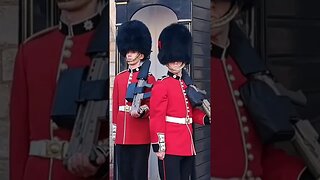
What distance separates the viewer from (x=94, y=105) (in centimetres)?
278

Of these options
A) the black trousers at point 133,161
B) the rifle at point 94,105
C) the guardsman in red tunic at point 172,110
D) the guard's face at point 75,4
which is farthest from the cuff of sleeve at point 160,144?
the guard's face at point 75,4

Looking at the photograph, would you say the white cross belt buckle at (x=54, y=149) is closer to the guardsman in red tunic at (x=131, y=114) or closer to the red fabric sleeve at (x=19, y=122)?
the red fabric sleeve at (x=19, y=122)

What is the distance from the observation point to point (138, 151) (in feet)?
6.51

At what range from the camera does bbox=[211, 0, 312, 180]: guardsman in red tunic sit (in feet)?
9.16

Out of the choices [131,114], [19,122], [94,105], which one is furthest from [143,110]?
[19,122]

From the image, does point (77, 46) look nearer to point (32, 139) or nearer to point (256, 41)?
point (32, 139)

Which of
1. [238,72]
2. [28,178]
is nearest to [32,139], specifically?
[28,178]

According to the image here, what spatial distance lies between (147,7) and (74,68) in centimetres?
90

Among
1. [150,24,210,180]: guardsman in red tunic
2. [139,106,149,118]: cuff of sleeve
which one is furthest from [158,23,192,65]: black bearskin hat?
[139,106,149,118]: cuff of sleeve

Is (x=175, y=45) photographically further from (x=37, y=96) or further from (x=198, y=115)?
(x=37, y=96)

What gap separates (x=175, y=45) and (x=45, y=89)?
1.11 m

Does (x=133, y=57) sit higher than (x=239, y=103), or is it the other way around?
(x=133, y=57)

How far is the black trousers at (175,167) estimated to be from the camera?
190 cm

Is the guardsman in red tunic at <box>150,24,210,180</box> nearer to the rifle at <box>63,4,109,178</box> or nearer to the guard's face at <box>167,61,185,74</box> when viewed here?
the guard's face at <box>167,61,185,74</box>
